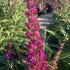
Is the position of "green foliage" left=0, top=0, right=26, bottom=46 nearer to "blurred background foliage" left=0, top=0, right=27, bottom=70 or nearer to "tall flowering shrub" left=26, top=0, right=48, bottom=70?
"blurred background foliage" left=0, top=0, right=27, bottom=70

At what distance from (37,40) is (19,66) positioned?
2079 mm

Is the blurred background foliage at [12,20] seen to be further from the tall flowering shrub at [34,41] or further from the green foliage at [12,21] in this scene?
the tall flowering shrub at [34,41]

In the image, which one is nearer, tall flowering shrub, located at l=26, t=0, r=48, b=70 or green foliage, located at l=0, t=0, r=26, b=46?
tall flowering shrub, located at l=26, t=0, r=48, b=70

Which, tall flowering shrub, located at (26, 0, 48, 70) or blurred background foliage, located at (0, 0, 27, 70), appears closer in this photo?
tall flowering shrub, located at (26, 0, 48, 70)

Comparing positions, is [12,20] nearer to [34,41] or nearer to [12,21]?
[12,21]

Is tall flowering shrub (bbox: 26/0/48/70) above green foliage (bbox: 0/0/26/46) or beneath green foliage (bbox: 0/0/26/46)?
above

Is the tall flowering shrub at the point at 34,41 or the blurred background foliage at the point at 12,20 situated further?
the blurred background foliage at the point at 12,20

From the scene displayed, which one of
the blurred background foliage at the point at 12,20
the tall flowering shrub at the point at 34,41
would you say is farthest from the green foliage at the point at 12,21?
the tall flowering shrub at the point at 34,41

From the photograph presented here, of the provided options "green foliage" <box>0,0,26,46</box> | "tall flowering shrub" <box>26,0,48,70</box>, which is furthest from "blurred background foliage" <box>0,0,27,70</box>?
"tall flowering shrub" <box>26,0,48,70</box>

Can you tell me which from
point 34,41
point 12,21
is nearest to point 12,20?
point 12,21

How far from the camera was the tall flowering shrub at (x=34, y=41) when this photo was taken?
202 centimetres

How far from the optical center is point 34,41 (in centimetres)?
206

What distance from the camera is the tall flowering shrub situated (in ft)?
6.62

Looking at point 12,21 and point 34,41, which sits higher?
point 34,41
